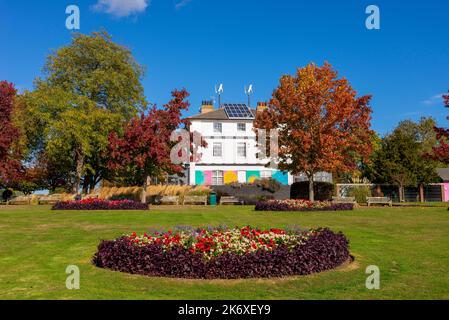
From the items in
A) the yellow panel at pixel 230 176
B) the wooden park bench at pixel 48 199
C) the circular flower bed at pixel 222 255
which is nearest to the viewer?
the circular flower bed at pixel 222 255

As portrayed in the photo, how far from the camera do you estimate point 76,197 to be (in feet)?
116

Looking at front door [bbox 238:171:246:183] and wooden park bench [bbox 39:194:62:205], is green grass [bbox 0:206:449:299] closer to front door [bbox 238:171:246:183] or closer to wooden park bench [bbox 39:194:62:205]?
wooden park bench [bbox 39:194:62:205]

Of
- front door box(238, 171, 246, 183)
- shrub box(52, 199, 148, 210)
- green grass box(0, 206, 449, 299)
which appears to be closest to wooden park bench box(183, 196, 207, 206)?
shrub box(52, 199, 148, 210)

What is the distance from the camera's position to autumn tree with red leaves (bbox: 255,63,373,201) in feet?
97.6

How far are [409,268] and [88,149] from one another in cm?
3475

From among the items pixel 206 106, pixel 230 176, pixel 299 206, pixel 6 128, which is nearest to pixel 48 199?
pixel 6 128

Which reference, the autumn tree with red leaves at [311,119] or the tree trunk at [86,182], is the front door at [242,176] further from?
the autumn tree with red leaves at [311,119]

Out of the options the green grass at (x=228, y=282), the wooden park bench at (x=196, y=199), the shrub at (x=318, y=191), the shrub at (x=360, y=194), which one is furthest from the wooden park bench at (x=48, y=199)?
the shrub at (x=360, y=194)

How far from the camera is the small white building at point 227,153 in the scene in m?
51.5

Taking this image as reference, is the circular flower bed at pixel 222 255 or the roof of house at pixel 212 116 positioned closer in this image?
the circular flower bed at pixel 222 255

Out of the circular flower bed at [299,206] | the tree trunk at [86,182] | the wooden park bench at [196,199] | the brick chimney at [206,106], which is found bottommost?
the circular flower bed at [299,206]

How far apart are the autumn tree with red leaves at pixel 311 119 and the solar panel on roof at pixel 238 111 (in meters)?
20.3

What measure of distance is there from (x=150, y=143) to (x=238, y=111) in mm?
24367
